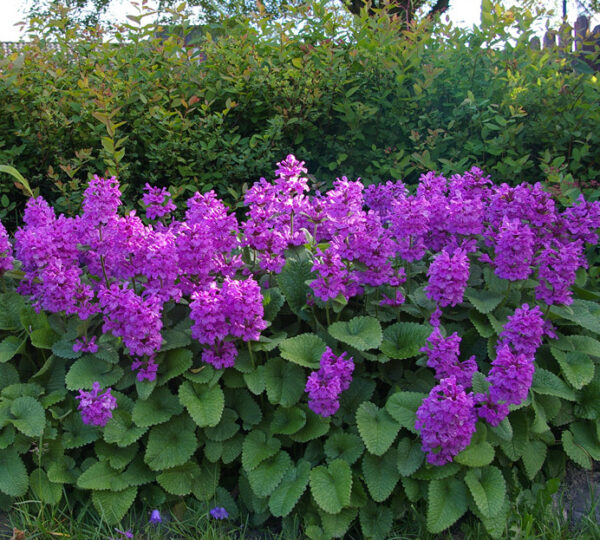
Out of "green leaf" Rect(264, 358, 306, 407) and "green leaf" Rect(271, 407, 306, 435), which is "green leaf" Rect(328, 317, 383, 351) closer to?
"green leaf" Rect(264, 358, 306, 407)

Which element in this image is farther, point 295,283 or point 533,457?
point 295,283

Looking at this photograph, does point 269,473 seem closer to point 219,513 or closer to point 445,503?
point 219,513

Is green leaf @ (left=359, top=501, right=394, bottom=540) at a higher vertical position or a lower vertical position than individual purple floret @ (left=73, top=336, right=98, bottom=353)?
lower

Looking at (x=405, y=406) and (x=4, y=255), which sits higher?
(x=4, y=255)

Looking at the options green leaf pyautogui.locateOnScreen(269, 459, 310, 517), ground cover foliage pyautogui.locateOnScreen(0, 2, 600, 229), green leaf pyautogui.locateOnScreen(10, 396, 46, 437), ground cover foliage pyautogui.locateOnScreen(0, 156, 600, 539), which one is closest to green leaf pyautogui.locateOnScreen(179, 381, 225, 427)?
ground cover foliage pyautogui.locateOnScreen(0, 156, 600, 539)

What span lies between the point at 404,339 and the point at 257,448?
0.75m

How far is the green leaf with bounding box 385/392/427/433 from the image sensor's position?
7.64 ft

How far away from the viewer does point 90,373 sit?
256 cm

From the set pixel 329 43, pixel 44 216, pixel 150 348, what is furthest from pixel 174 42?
pixel 150 348

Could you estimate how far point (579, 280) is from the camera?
3109mm

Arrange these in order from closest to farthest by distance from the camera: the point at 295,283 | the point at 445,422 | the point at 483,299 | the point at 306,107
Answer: the point at 445,422, the point at 483,299, the point at 295,283, the point at 306,107

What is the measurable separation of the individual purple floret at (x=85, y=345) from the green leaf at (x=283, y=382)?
2.39 ft

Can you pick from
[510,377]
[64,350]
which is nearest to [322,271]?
[510,377]

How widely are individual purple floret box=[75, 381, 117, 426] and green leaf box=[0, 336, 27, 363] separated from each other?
1.80 feet
